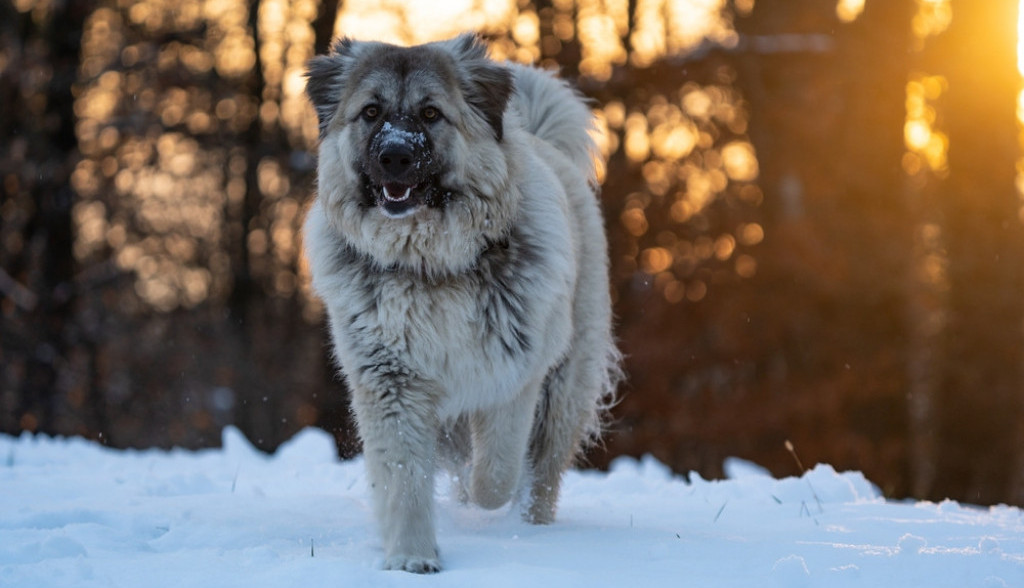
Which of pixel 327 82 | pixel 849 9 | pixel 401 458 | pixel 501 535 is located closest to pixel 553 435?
pixel 501 535

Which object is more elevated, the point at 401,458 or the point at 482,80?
the point at 482,80

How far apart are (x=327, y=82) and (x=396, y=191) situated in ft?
2.30

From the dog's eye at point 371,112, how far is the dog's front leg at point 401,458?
3.61ft

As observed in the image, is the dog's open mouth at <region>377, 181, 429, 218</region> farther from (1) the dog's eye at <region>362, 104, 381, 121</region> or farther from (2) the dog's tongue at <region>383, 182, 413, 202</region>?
(1) the dog's eye at <region>362, 104, 381, 121</region>

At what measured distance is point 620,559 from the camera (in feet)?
12.3

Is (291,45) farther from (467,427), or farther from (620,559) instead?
(620,559)

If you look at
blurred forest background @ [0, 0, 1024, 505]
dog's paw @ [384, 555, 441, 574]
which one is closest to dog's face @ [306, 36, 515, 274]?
dog's paw @ [384, 555, 441, 574]

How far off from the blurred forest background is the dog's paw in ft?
30.3

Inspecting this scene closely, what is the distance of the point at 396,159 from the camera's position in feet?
13.4

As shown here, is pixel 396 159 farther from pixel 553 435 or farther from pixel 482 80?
pixel 553 435

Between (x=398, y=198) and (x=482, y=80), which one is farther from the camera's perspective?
(x=482, y=80)

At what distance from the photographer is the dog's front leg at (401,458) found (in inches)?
152

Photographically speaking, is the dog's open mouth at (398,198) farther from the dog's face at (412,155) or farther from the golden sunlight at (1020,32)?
the golden sunlight at (1020,32)

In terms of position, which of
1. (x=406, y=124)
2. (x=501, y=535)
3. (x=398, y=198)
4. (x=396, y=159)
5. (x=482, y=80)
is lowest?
(x=501, y=535)
